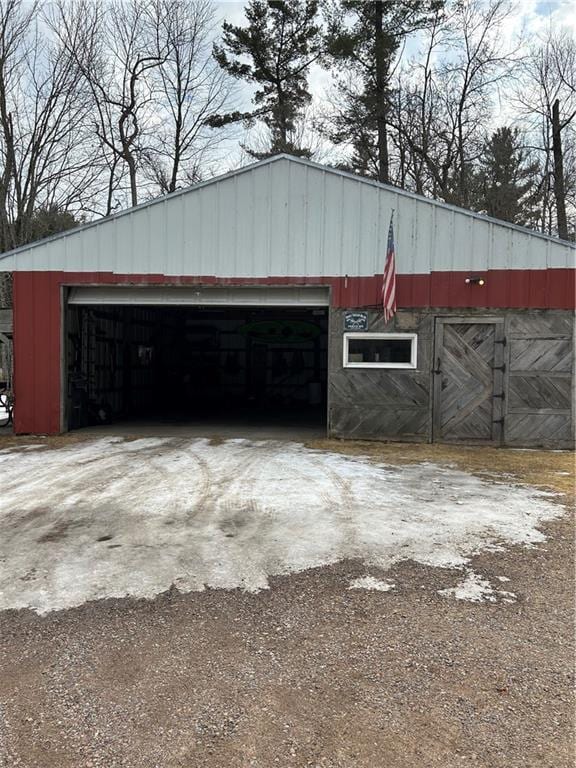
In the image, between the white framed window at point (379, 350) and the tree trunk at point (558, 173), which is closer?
the white framed window at point (379, 350)

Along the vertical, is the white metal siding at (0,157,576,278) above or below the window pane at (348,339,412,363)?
above

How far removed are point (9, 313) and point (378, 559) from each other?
28.3ft

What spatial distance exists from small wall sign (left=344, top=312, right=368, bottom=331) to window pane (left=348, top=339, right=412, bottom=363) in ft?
0.75

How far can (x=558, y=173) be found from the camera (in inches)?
707

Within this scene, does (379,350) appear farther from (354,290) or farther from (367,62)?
(367,62)

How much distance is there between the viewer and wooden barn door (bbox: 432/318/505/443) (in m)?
8.95

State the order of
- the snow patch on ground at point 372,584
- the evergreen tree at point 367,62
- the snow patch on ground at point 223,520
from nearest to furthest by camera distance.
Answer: the snow patch on ground at point 372,584, the snow patch on ground at point 223,520, the evergreen tree at point 367,62

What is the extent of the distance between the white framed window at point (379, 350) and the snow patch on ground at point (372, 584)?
6110 millimetres

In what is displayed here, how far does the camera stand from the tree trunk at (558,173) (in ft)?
58.4

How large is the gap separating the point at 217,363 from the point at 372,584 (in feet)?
48.0

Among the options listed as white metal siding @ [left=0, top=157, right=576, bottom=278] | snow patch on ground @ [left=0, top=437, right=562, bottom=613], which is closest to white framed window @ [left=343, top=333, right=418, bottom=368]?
white metal siding @ [left=0, top=157, right=576, bottom=278]

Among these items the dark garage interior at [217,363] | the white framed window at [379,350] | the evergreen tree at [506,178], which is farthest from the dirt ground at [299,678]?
the evergreen tree at [506,178]

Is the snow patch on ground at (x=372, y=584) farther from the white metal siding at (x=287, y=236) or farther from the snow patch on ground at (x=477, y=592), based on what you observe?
the white metal siding at (x=287, y=236)

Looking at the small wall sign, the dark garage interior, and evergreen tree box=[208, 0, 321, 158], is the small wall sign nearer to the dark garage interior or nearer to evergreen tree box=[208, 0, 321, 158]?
the dark garage interior
